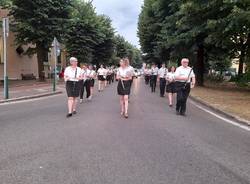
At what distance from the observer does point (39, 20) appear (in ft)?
115

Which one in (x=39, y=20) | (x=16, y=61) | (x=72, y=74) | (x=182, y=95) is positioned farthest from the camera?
(x=16, y=61)

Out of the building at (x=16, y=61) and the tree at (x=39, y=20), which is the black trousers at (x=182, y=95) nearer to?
the tree at (x=39, y=20)

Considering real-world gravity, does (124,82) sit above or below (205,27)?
below

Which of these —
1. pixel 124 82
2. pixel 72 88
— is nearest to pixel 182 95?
pixel 124 82

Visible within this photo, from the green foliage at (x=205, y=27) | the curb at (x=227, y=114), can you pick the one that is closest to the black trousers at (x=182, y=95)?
the curb at (x=227, y=114)

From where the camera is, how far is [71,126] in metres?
10.8

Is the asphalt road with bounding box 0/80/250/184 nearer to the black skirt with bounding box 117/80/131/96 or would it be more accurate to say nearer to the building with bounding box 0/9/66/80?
the black skirt with bounding box 117/80/131/96

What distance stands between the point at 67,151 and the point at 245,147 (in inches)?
136

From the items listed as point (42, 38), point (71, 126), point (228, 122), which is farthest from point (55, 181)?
point (42, 38)

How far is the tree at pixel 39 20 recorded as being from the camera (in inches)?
1367

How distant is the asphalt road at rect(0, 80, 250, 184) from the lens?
20.1 ft

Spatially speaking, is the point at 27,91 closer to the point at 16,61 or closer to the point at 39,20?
the point at 39,20

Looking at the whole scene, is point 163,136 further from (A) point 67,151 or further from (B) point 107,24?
(B) point 107,24

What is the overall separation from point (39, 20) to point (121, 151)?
28972mm
